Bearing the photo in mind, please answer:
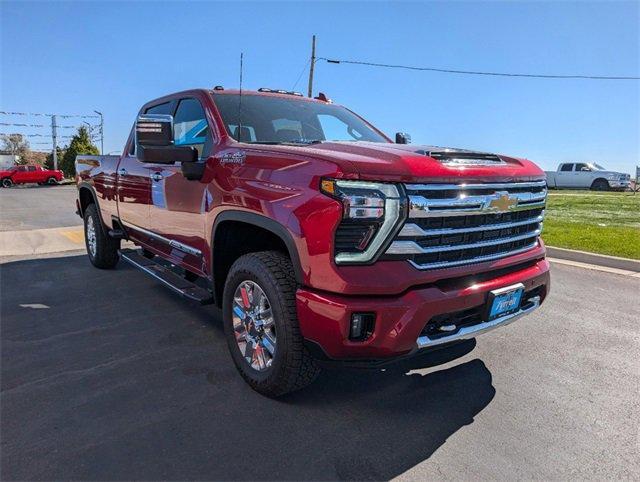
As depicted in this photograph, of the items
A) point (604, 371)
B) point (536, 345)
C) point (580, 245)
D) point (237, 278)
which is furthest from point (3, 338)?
point (580, 245)

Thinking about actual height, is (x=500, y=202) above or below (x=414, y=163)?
below

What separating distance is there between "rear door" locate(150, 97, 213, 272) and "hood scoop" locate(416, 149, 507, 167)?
1.64m

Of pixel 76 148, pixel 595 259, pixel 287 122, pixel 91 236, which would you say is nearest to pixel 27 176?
pixel 76 148

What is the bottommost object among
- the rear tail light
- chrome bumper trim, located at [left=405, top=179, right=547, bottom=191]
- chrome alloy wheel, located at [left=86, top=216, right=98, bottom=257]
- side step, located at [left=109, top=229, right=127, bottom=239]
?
chrome alloy wheel, located at [left=86, top=216, right=98, bottom=257]

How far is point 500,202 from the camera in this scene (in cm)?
282

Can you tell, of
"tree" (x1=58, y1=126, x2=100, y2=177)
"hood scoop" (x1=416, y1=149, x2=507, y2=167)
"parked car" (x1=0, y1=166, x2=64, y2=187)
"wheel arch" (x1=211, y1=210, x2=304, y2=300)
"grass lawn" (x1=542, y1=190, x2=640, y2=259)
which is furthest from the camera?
"tree" (x1=58, y1=126, x2=100, y2=177)

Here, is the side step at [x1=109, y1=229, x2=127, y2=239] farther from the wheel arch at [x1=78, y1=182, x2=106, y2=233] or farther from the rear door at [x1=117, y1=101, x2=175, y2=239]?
the wheel arch at [x1=78, y1=182, x2=106, y2=233]

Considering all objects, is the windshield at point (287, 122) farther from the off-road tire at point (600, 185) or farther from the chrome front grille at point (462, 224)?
the off-road tire at point (600, 185)

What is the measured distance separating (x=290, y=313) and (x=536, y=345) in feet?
7.57

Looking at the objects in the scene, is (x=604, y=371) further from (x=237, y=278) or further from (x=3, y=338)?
(x=3, y=338)

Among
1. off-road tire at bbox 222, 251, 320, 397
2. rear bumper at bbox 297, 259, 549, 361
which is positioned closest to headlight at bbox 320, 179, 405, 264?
rear bumper at bbox 297, 259, 549, 361

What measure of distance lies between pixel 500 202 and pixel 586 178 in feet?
95.8

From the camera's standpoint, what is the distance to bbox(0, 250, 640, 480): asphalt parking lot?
2.34 meters

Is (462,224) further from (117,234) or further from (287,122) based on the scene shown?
(117,234)
